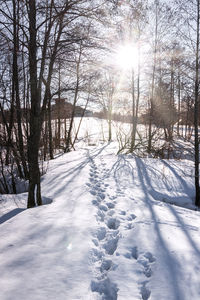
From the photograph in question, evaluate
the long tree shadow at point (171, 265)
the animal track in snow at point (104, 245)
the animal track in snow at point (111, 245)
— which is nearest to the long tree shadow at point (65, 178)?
the animal track in snow at point (104, 245)

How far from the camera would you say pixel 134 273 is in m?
Result: 2.13

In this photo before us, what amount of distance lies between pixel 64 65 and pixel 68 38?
2.57ft

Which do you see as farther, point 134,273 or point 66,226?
point 66,226

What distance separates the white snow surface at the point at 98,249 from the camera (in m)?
1.85

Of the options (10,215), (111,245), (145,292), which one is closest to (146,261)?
(145,292)

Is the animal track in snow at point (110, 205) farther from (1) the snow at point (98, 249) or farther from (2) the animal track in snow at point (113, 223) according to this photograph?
(2) the animal track in snow at point (113, 223)

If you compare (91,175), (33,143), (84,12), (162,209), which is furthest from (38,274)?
(91,175)

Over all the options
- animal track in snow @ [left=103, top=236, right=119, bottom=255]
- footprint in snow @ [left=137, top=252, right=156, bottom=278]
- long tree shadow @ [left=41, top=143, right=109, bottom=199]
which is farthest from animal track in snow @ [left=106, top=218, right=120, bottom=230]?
long tree shadow @ [left=41, top=143, right=109, bottom=199]

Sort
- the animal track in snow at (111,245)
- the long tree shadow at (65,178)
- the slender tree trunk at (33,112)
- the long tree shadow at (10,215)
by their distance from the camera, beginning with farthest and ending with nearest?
the long tree shadow at (65,178)
the long tree shadow at (10,215)
the slender tree trunk at (33,112)
the animal track in snow at (111,245)

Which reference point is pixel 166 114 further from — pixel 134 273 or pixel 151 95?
pixel 134 273

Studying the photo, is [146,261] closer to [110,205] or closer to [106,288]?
[106,288]

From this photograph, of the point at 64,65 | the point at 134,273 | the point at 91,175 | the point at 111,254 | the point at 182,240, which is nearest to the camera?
the point at 134,273

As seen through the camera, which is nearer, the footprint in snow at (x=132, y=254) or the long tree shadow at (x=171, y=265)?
the long tree shadow at (x=171, y=265)

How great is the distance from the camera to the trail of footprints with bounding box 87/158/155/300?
6.30 feet
